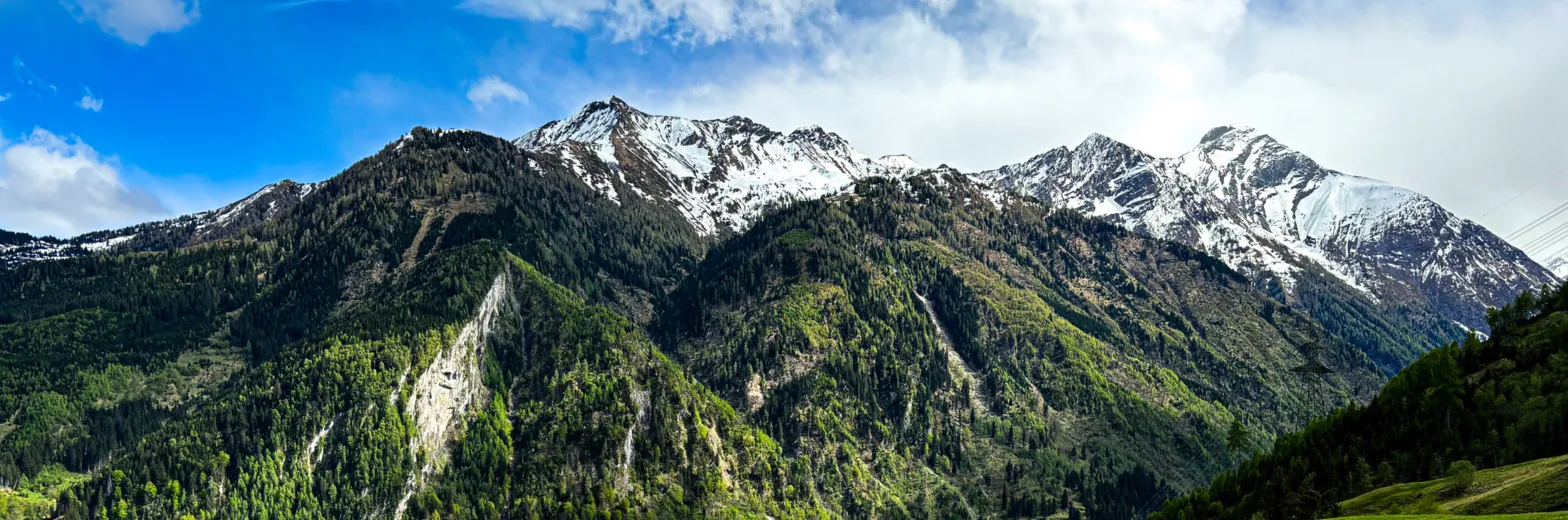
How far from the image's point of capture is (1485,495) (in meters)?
109

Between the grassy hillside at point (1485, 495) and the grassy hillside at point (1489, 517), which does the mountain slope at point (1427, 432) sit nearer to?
the grassy hillside at point (1485, 495)

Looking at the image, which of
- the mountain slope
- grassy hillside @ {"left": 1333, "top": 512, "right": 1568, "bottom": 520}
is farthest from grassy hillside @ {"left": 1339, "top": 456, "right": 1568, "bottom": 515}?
the mountain slope

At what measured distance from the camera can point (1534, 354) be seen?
176m

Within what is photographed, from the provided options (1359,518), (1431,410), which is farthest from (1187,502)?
(1359,518)

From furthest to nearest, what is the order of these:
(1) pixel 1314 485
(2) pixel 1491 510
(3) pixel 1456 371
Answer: (3) pixel 1456 371 < (1) pixel 1314 485 < (2) pixel 1491 510

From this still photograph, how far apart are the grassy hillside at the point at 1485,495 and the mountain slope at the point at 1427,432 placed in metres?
15.1

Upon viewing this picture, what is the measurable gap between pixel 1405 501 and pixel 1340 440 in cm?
6695

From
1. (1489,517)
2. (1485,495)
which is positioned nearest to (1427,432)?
(1485,495)

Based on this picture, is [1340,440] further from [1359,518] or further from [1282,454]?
[1359,518]

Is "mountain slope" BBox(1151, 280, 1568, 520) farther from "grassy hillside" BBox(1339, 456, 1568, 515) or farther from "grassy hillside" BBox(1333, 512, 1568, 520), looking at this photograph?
"grassy hillside" BBox(1333, 512, 1568, 520)

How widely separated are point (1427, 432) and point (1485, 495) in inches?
2901

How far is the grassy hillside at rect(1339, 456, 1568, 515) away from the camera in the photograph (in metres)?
101

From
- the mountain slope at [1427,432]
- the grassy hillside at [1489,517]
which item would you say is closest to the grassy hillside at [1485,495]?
the grassy hillside at [1489,517]

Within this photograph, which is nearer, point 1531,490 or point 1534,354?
point 1531,490
